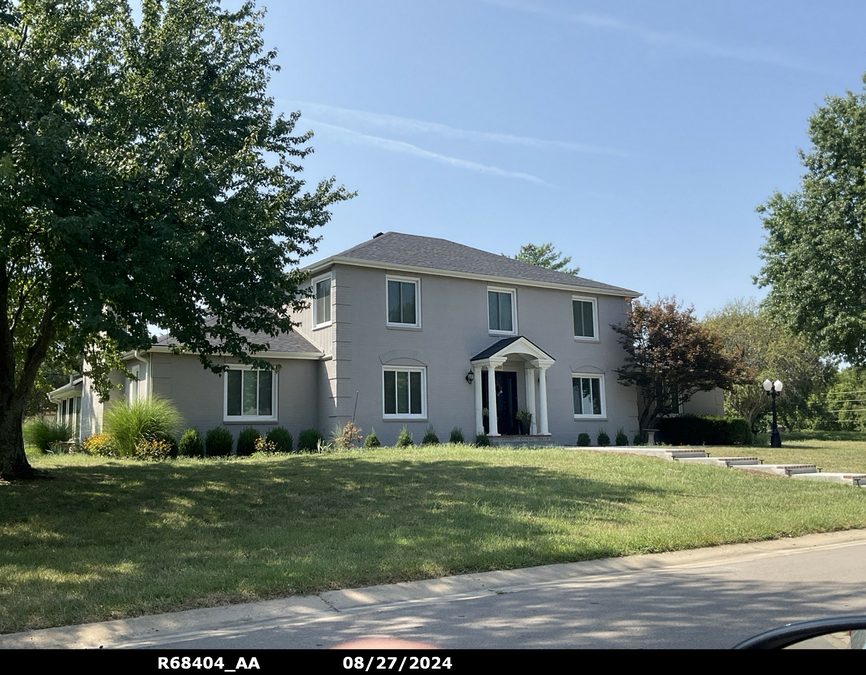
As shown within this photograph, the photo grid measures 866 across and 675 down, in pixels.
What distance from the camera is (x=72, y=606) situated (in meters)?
6.80

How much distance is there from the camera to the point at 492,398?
26.0m

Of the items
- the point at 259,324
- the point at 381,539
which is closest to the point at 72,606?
the point at 381,539

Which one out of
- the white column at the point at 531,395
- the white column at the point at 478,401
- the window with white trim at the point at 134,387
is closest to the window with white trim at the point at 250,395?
the window with white trim at the point at 134,387

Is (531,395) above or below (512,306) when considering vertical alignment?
below

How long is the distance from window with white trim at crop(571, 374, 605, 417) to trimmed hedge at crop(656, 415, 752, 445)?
3.39 m

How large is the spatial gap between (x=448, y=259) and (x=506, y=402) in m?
5.99

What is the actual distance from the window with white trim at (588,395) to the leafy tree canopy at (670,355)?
40.9 inches

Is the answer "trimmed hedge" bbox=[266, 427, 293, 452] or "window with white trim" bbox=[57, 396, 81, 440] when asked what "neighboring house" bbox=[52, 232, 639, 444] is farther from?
"window with white trim" bbox=[57, 396, 81, 440]

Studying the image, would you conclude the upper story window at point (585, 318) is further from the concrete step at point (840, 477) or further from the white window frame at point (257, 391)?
the white window frame at point (257, 391)

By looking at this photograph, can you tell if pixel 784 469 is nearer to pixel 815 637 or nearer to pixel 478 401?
pixel 478 401

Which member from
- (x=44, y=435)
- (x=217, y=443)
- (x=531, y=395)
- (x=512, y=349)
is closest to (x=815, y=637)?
(x=217, y=443)

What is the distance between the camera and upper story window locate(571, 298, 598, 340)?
97.3ft

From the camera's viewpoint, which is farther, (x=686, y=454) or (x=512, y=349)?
(x=512, y=349)
